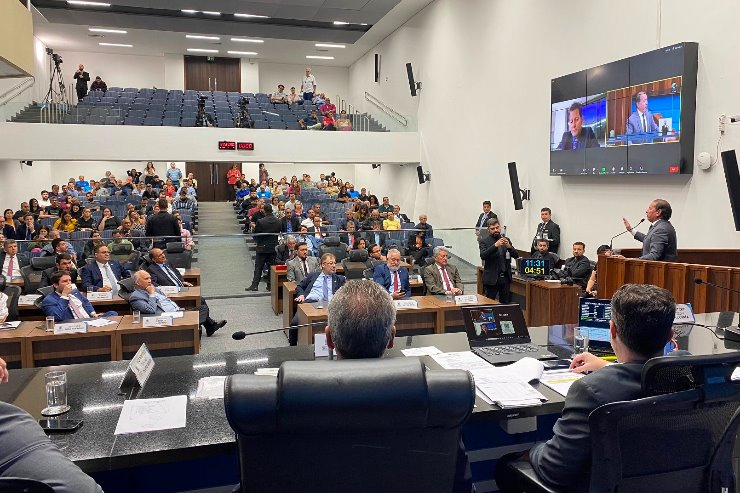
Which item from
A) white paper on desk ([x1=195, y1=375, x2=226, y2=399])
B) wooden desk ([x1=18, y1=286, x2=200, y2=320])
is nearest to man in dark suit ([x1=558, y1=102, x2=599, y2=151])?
wooden desk ([x1=18, y1=286, x2=200, y2=320])

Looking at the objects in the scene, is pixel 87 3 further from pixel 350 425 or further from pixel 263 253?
pixel 350 425

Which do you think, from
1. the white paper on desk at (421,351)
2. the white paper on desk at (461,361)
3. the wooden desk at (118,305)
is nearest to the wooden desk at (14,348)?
the wooden desk at (118,305)

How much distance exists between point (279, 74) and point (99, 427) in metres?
21.8

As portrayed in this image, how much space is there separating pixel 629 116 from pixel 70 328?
6927 mm

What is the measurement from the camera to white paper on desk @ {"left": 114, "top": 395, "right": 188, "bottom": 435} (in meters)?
2.00

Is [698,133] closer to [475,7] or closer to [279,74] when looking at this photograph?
[475,7]

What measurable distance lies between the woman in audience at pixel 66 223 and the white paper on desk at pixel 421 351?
10119 millimetres

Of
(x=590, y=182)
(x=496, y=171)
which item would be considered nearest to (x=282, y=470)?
(x=590, y=182)

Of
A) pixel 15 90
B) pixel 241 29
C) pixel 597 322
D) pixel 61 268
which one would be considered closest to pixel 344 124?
pixel 241 29

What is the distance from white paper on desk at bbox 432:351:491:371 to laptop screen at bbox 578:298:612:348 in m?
0.63

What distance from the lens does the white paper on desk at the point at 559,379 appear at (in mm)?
2363

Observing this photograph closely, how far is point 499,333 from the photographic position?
298 cm

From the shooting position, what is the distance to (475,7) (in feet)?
40.9

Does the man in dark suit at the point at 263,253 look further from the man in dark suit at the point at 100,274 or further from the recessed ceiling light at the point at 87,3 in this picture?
the recessed ceiling light at the point at 87,3
